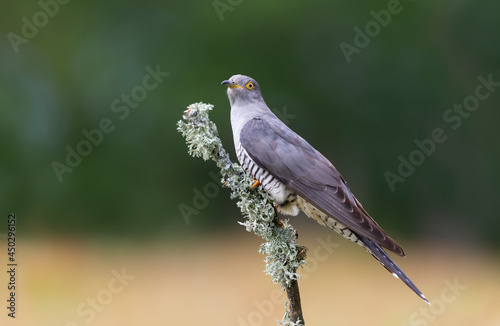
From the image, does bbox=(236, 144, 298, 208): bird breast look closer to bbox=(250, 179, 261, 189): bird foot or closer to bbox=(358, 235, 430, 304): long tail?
bbox=(250, 179, 261, 189): bird foot

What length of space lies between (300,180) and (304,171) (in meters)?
0.05

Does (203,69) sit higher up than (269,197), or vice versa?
(203,69)

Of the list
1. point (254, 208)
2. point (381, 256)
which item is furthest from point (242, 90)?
point (381, 256)

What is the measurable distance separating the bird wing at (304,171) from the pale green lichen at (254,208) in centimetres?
18

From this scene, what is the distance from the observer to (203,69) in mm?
4746

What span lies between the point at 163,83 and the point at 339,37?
5.36 ft

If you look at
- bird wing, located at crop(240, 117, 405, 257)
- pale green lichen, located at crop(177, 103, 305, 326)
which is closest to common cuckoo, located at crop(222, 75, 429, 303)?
bird wing, located at crop(240, 117, 405, 257)

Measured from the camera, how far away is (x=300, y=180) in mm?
2412

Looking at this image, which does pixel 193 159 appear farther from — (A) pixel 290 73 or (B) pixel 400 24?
(B) pixel 400 24

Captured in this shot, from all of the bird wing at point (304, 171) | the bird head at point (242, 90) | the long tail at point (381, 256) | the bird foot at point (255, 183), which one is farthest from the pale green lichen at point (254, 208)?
the bird head at point (242, 90)

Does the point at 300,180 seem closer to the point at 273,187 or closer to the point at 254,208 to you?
the point at 273,187

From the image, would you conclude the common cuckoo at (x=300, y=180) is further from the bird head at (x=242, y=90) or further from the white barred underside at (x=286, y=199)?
the bird head at (x=242, y=90)

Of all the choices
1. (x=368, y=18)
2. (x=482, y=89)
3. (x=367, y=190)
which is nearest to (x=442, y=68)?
(x=482, y=89)

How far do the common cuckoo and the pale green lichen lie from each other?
109 mm
